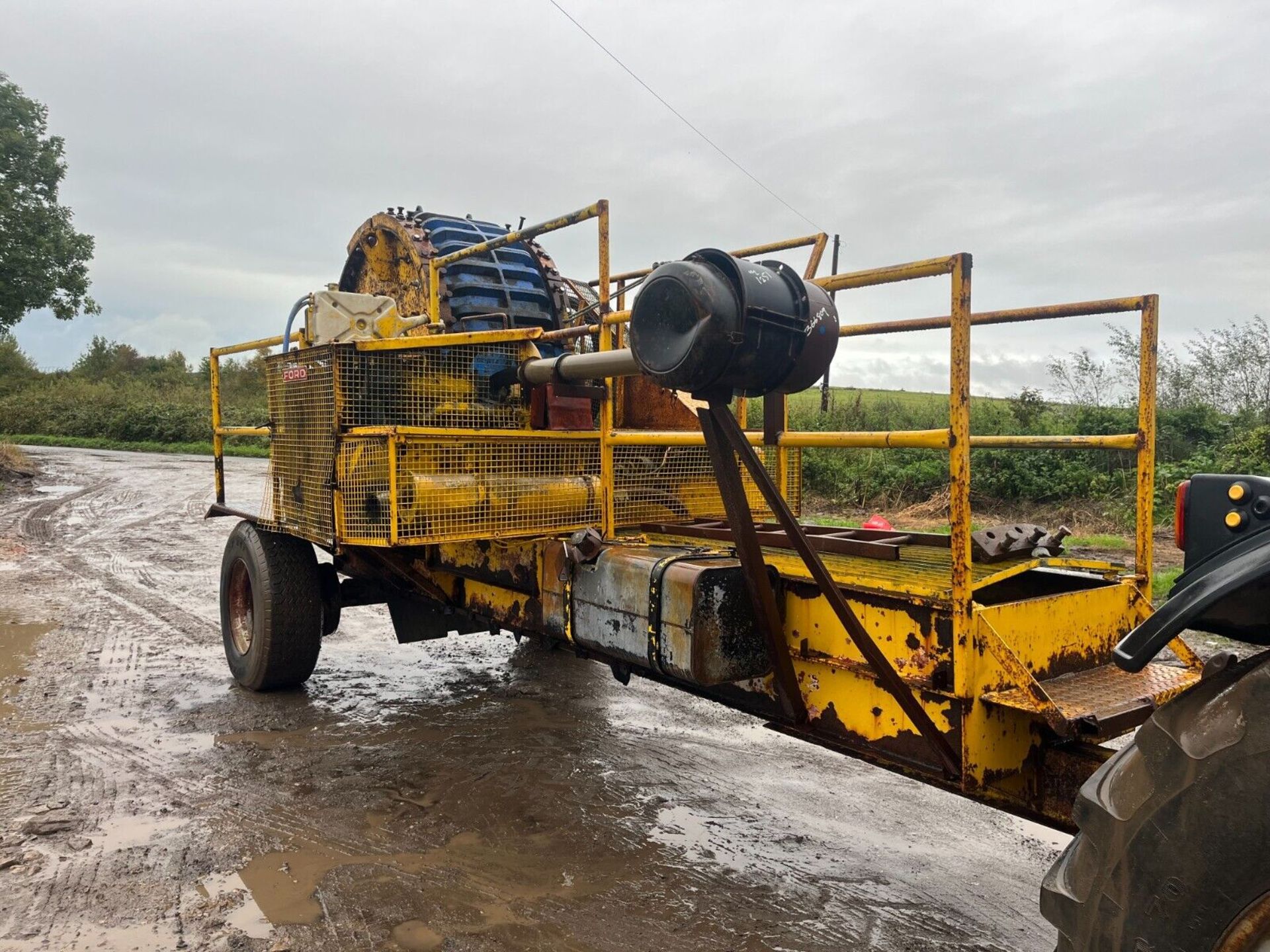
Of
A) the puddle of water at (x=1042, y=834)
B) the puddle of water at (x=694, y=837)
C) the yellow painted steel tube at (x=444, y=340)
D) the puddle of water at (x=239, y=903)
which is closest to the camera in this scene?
the puddle of water at (x=239, y=903)

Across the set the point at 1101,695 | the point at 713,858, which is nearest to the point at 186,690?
the point at 713,858

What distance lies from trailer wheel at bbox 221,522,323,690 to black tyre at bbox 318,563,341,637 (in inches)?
3.0

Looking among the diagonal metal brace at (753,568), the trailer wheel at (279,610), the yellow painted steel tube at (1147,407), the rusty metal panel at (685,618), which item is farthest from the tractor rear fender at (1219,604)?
the trailer wheel at (279,610)

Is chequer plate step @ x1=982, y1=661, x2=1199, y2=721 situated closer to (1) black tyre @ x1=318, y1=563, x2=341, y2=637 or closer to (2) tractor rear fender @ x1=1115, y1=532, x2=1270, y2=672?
(2) tractor rear fender @ x1=1115, y1=532, x2=1270, y2=672

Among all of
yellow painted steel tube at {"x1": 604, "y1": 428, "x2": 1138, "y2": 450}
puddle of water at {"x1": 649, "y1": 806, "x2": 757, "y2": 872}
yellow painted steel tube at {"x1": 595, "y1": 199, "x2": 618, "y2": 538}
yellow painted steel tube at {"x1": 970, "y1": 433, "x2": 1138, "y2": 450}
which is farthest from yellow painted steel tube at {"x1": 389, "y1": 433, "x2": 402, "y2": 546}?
yellow painted steel tube at {"x1": 970, "y1": 433, "x2": 1138, "y2": 450}

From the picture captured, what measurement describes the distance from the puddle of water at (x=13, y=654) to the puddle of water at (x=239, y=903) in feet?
8.41

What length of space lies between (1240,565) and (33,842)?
13.2ft

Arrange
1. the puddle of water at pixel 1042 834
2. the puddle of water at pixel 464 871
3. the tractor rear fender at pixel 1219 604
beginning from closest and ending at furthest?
the tractor rear fender at pixel 1219 604
the puddle of water at pixel 464 871
the puddle of water at pixel 1042 834

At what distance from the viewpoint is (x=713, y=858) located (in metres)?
3.43

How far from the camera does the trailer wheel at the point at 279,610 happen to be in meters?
5.17

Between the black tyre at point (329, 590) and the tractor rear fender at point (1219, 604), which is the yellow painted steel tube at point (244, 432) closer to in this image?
the black tyre at point (329, 590)

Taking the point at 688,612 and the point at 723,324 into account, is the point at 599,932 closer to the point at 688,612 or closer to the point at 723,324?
the point at 688,612

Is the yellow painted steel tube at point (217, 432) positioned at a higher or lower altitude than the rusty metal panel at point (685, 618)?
higher

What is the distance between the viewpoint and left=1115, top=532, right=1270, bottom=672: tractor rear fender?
1.66 metres
